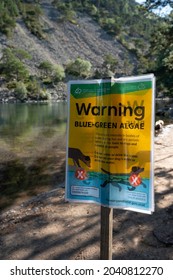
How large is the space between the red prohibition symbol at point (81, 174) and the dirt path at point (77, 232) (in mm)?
2058

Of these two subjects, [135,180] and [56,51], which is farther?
[56,51]

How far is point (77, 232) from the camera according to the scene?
18.3 ft

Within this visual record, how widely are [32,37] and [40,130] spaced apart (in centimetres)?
11887

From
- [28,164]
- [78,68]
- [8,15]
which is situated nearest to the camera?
[28,164]

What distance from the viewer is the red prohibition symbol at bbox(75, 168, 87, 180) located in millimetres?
3374

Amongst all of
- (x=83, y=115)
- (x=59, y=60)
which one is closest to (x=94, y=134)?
(x=83, y=115)

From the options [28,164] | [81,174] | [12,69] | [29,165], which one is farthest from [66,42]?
[81,174]

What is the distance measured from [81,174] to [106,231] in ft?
2.41

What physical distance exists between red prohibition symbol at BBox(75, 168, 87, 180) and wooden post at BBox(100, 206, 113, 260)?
0.42 metres

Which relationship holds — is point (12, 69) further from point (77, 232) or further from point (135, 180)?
point (135, 180)

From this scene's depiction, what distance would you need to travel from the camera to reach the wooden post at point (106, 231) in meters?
3.36

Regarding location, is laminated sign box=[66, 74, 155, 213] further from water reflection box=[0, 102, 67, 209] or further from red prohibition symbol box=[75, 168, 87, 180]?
water reflection box=[0, 102, 67, 209]

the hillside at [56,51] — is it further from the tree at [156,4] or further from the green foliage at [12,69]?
the tree at [156,4]

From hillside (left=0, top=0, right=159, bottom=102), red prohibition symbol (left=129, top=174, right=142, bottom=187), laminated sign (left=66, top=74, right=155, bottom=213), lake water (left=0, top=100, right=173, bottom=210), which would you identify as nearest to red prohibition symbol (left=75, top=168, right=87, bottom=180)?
laminated sign (left=66, top=74, right=155, bottom=213)
